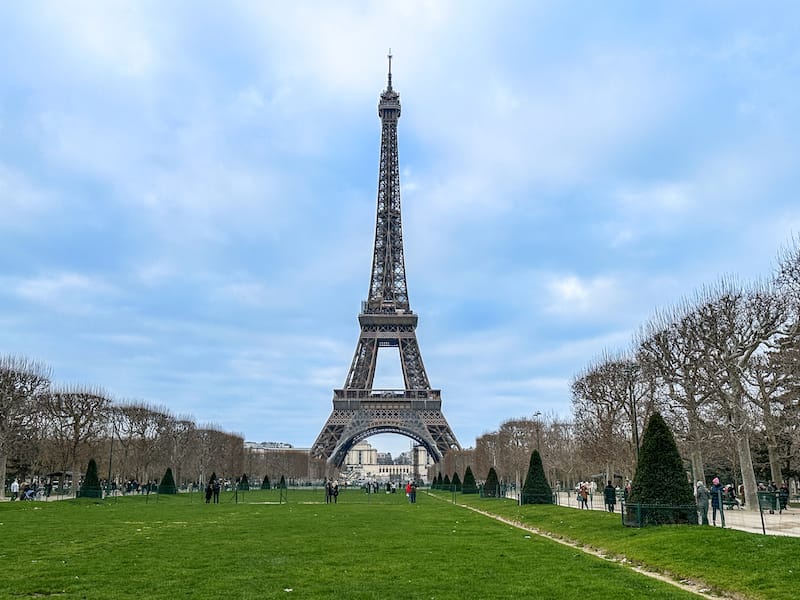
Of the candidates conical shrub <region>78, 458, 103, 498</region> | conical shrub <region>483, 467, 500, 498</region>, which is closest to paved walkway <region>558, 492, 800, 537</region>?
conical shrub <region>483, 467, 500, 498</region>

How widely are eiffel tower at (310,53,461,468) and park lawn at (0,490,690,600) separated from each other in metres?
61.0

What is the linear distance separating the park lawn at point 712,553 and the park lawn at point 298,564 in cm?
126

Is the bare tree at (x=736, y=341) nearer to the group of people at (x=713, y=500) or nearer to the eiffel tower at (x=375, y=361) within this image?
the group of people at (x=713, y=500)

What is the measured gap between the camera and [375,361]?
310ft

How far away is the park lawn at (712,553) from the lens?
1268 cm

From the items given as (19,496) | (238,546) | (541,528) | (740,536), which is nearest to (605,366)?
(541,528)

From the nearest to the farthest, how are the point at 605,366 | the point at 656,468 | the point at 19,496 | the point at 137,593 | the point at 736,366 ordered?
the point at 137,593 < the point at 656,468 < the point at 736,366 < the point at 605,366 < the point at 19,496

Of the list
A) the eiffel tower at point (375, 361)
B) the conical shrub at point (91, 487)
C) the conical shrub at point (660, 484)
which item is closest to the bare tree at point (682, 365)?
the conical shrub at point (660, 484)

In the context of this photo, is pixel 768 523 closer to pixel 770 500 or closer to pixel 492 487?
pixel 770 500

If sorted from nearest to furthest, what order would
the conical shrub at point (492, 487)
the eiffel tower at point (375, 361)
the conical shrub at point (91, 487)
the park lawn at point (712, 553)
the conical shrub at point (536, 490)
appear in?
the park lawn at point (712, 553)
the conical shrub at point (536, 490)
the conical shrub at point (91, 487)
the conical shrub at point (492, 487)
the eiffel tower at point (375, 361)

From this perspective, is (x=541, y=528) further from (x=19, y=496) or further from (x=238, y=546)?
(x=19, y=496)

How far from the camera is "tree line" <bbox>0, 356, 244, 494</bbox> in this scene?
46969mm

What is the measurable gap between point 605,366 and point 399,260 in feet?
169

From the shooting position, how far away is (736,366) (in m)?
33.5
